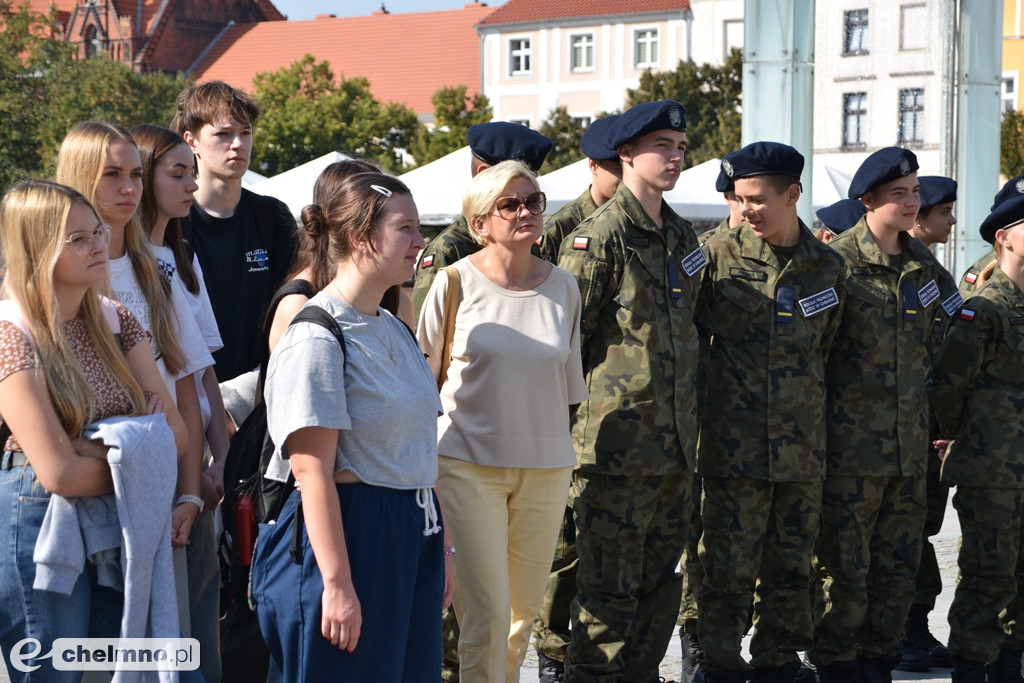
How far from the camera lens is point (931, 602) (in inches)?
240

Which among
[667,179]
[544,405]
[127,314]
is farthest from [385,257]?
[667,179]

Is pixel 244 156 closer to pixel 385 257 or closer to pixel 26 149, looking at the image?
pixel 385 257

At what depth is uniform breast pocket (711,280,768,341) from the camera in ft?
16.6

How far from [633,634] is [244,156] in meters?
2.29

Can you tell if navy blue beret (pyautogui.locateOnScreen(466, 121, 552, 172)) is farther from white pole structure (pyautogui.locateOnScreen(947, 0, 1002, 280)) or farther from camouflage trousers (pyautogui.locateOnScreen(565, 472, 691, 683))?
white pole structure (pyautogui.locateOnScreen(947, 0, 1002, 280))

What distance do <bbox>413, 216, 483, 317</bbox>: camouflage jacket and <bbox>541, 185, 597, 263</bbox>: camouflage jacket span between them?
442mm

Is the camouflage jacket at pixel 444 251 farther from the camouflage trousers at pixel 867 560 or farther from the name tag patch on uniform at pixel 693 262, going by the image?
the camouflage trousers at pixel 867 560

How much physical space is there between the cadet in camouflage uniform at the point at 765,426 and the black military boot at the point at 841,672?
0.59ft

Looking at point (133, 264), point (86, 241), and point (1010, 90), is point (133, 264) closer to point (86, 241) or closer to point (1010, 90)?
point (86, 241)

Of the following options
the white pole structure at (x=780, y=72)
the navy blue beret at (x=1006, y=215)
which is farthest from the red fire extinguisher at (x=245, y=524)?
the white pole structure at (x=780, y=72)

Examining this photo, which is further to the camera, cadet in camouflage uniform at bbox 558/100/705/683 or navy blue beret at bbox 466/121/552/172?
navy blue beret at bbox 466/121/552/172

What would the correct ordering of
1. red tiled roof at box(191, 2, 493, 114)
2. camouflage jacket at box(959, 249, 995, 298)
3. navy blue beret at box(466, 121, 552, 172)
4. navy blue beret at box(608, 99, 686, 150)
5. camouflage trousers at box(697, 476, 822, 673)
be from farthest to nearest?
red tiled roof at box(191, 2, 493, 114), camouflage jacket at box(959, 249, 995, 298), navy blue beret at box(466, 121, 552, 172), camouflage trousers at box(697, 476, 822, 673), navy blue beret at box(608, 99, 686, 150)

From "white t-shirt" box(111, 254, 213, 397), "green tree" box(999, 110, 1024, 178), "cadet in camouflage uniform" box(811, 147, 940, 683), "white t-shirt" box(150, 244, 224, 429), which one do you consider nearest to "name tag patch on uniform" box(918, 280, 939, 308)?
"cadet in camouflage uniform" box(811, 147, 940, 683)

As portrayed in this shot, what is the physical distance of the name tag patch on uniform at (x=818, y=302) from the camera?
16.6 feet
